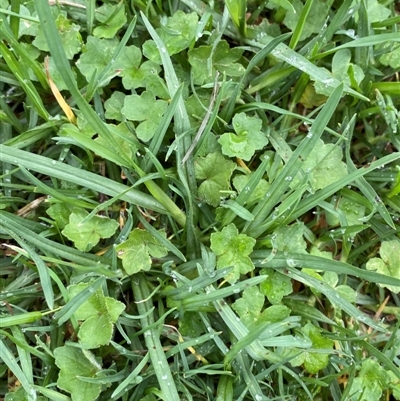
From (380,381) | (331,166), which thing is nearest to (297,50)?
(331,166)

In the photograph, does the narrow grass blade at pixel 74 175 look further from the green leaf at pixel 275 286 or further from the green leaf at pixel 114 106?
the green leaf at pixel 275 286

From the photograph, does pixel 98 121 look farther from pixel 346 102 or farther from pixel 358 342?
pixel 358 342

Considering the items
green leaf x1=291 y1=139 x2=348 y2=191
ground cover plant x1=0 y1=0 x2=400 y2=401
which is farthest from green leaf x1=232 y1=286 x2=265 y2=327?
green leaf x1=291 y1=139 x2=348 y2=191

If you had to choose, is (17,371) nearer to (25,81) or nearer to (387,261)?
(25,81)

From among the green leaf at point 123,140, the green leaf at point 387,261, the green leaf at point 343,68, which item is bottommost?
the green leaf at point 387,261

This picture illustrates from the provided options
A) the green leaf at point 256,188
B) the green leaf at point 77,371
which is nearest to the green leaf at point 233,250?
the green leaf at point 256,188

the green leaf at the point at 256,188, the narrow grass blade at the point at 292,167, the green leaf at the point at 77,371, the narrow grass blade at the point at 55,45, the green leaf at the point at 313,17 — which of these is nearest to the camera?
the narrow grass blade at the point at 55,45
